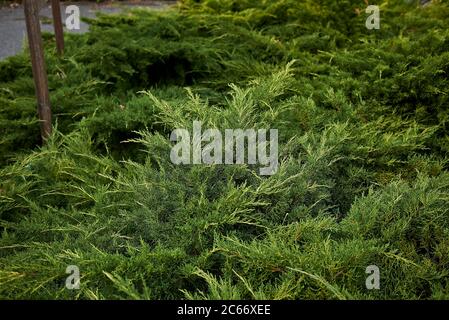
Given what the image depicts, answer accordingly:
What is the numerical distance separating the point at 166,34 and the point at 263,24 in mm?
806

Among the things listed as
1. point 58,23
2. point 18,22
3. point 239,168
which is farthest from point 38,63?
point 18,22

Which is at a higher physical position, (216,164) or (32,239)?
(216,164)

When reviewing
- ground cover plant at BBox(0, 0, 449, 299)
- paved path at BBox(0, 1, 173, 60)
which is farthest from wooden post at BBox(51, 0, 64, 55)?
paved path at BBox(0, 1, 173, 60)

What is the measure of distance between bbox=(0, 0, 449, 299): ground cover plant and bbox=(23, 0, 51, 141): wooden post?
0.62 feet

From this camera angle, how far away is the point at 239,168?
79.4 inches

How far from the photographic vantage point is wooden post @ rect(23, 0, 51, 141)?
273 centimetres

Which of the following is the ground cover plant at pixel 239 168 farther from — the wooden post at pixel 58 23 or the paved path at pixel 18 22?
the paved path at pixel 18 22

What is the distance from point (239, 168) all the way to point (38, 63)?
144cm

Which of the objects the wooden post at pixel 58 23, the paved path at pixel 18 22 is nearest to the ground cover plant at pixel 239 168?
the wooden post at pixel 58 23

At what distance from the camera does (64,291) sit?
64.2 inches

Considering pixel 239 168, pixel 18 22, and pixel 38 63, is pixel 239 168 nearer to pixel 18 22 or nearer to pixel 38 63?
pixel 38 63

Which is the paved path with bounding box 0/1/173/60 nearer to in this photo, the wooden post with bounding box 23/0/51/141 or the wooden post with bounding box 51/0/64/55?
the wooden post with bounding box 51/0/64/55
